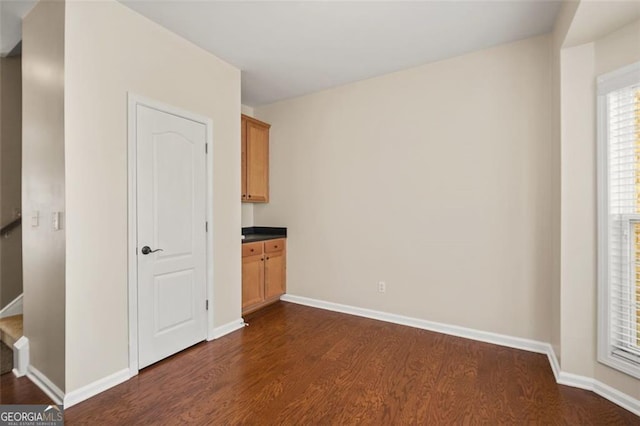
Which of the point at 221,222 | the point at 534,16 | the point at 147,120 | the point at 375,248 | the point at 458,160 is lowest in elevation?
the point at 375,248

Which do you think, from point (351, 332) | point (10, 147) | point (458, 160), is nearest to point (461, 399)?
point (351, 332)

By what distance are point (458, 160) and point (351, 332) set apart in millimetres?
2044

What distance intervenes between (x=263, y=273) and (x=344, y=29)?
9.06ft

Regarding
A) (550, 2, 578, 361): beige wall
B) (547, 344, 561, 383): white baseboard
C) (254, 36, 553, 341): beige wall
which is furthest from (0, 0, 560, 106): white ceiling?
(547, 344, 561, 383): white baseboard

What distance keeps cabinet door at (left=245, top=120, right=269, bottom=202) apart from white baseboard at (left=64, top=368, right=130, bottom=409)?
7.21 ft

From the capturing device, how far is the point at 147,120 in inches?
91.0

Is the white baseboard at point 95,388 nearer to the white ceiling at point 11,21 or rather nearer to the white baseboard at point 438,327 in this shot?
the white baseboard at point 438,327

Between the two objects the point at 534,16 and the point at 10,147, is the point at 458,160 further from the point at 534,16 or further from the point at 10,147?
the point at 10,147

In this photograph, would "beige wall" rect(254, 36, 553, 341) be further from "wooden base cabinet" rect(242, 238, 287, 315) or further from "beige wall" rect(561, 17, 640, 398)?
"beige wall" rect(561, 17, 640, 398)

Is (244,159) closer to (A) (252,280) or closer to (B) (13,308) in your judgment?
(A) (252,280)

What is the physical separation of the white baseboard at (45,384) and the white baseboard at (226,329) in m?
1.09

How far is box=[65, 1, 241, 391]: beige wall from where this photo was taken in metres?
1.90

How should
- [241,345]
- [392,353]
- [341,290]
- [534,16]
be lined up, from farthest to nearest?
[341,290]
[241,345]
[392,353]
[534,16]

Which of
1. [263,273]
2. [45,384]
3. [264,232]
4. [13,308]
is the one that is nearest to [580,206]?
[263,273]
